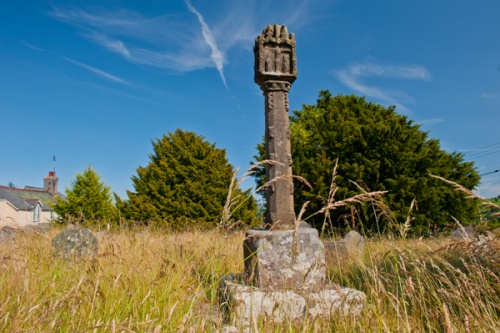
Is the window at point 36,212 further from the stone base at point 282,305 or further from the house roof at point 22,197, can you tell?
the stone base at point 282,305

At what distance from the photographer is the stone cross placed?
5.05 metres

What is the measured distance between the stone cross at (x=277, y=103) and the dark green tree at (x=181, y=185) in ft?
29.9

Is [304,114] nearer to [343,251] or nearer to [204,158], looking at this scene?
[204,158]

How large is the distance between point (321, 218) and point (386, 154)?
10.8 ft

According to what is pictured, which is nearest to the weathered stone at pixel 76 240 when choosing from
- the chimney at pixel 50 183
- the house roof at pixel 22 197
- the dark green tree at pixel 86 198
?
the dark green tree at pixel 86 198

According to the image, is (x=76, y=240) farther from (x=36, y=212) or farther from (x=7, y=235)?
(x=36, y=212)

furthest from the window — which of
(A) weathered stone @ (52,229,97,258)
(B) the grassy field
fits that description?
(B) the grassy field

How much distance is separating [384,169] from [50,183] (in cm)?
3483

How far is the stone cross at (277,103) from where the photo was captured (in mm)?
5047

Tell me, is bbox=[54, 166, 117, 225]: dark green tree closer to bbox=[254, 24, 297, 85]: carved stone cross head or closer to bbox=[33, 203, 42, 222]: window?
bbox=[33, 203, 42, 222]: window

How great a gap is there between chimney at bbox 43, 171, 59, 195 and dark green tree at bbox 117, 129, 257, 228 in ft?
82.3

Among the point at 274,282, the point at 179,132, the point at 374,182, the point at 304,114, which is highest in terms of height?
the point at 304,114

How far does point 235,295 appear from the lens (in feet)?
10.8

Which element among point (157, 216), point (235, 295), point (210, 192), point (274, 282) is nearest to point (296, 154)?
point (210, 192)
